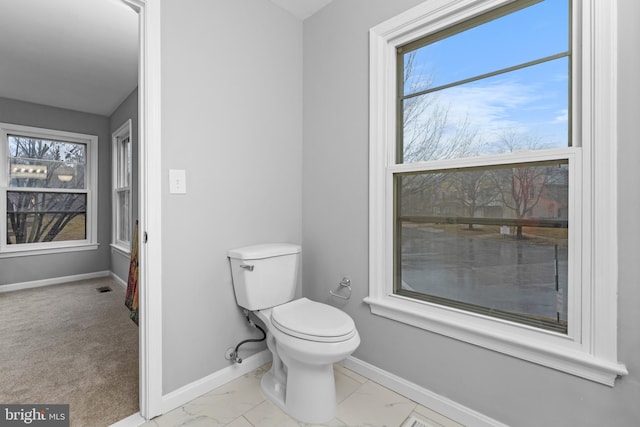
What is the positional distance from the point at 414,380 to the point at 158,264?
148cm

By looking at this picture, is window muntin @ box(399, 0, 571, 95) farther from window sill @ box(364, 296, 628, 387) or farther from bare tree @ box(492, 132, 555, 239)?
window sill @ box(364, 296, 628, 387)

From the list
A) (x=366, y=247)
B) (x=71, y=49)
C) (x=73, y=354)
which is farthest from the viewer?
(x=71, y=49)

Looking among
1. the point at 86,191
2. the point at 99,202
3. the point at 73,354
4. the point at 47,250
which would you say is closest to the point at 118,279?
the point at 47,250

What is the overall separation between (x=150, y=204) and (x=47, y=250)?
3657mm

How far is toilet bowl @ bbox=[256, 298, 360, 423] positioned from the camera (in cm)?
134

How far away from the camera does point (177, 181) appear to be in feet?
5.10

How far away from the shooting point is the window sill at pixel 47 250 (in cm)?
361

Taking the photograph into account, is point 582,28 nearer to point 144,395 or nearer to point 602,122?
point 602,122

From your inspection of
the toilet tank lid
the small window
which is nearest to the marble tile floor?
the toilet tank lid

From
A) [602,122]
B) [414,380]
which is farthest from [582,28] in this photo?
[414,380]

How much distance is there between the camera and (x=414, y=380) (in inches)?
63.5

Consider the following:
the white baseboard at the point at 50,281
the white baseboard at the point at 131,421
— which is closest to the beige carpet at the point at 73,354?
the white baseboard at the point at 131,421

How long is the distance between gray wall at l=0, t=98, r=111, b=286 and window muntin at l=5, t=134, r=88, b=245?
21 cm

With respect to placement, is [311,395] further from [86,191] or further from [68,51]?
[86,191]
